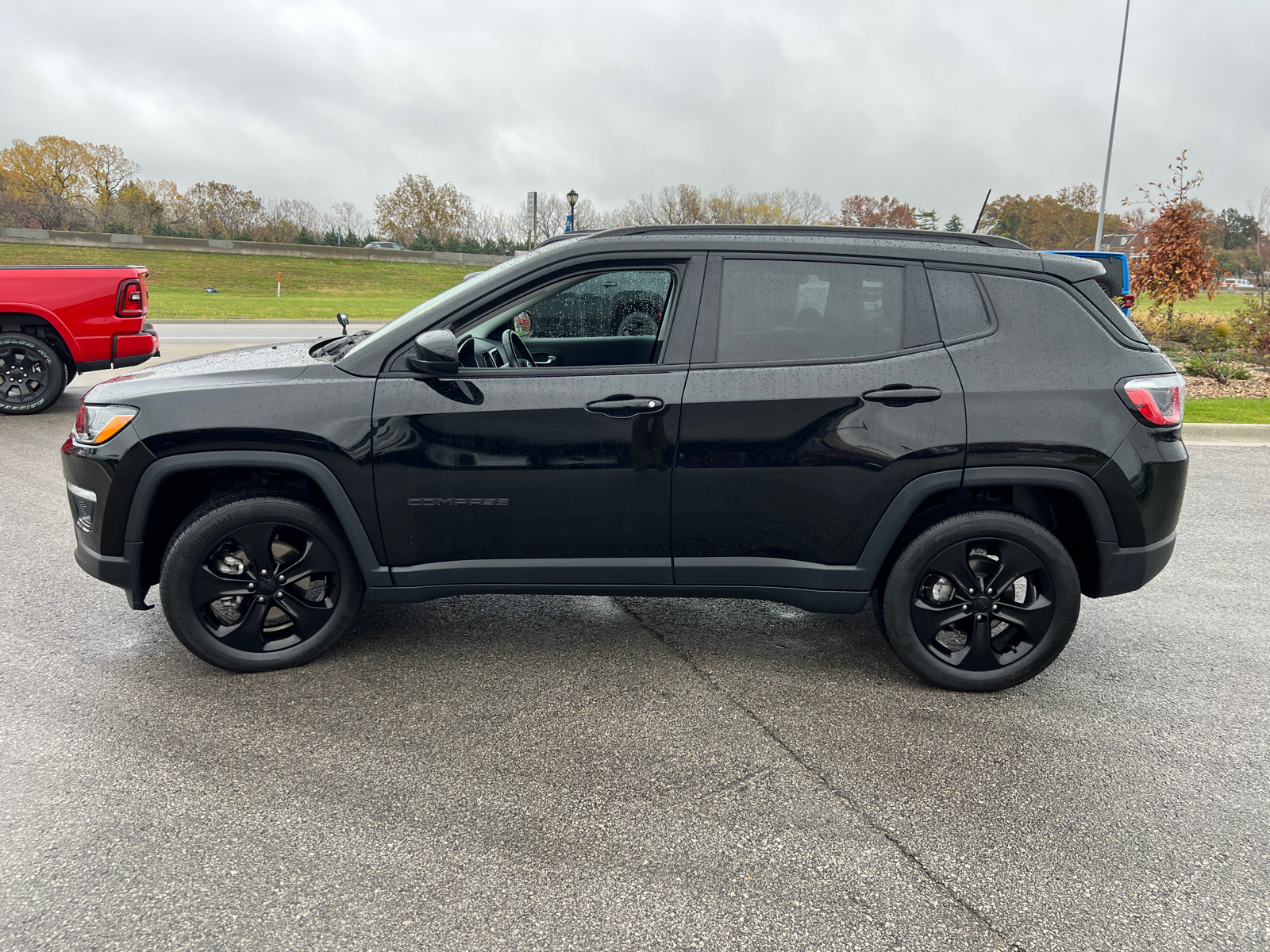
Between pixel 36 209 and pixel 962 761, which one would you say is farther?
pixel 36 209

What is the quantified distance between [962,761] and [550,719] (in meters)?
1.52

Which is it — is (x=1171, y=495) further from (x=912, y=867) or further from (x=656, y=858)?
(x=656, y=858)

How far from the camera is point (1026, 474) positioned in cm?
342

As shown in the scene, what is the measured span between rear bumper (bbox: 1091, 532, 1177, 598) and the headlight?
12.9 feet

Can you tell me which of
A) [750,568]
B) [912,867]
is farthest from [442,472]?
[912,867]

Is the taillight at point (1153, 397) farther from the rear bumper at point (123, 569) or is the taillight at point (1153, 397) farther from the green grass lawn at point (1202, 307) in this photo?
the green grass lawn at point (1202, 307)

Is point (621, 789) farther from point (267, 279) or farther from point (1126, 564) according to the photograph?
point (267, 279)

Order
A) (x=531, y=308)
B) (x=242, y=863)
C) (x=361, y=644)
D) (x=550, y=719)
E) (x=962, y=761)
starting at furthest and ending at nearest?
(x=361, y=644)
(x=531, y=308)
(x=550, y=719)
(x=962, y=761)
(x=242, y=863)

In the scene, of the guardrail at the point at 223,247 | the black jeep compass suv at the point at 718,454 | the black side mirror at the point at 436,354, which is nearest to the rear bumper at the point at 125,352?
the black jeep compass suv at the point at 718,454

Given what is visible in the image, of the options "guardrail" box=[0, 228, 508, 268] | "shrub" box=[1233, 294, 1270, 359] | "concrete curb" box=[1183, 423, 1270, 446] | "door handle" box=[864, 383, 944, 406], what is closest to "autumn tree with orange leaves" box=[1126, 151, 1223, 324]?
"shrub" box=[1233, 294, 1270, 359]

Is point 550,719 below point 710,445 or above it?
below

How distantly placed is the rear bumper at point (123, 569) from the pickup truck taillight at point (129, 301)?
654 centimetres

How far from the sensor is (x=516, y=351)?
4.38m

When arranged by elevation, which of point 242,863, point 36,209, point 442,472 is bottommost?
point 242,863
